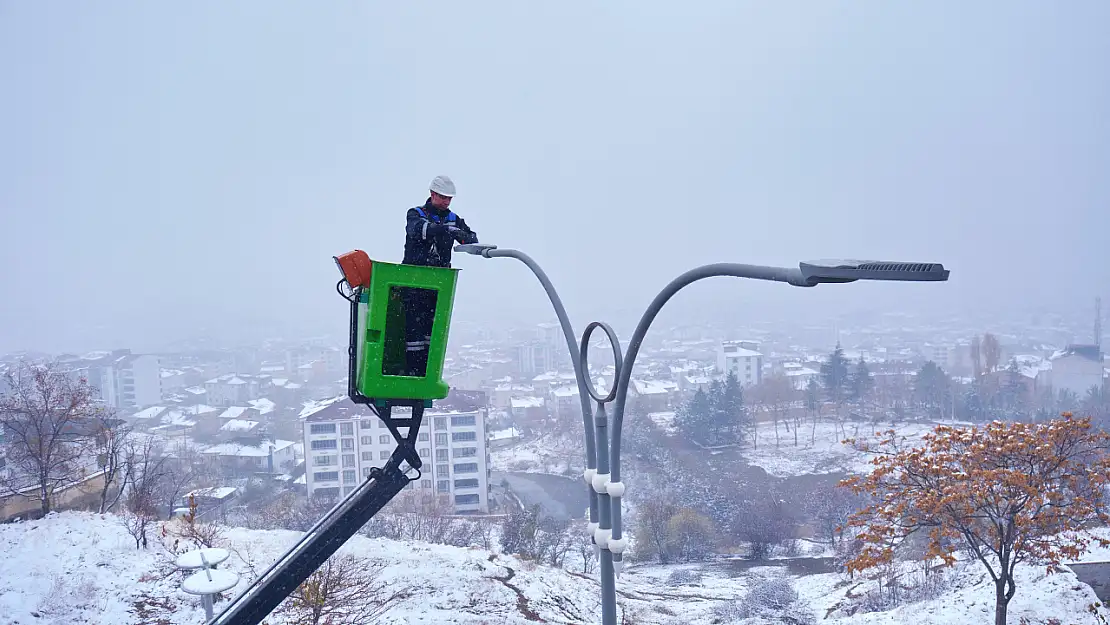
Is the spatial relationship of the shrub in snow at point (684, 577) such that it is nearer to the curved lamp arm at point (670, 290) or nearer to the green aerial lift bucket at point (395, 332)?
the curved lamp arm at point (670, 290)

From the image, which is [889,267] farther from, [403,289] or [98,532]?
[98,532]

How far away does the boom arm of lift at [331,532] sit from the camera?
3.29 meters

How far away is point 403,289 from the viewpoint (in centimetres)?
283

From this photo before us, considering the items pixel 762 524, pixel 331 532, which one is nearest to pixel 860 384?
pixel 762 524

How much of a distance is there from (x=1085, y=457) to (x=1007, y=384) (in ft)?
90.9

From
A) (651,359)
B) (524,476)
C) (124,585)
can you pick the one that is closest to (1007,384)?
(651,359)

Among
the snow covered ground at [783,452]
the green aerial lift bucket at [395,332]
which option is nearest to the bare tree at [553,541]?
the snow covered ground at [783,452]

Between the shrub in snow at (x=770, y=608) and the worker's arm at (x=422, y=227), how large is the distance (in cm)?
1274

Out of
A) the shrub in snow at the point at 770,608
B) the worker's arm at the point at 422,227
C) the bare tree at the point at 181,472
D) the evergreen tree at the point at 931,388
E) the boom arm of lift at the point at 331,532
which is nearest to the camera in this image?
the worker's arm at the point at 422,227

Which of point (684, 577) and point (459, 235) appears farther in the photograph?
point (684, 577)

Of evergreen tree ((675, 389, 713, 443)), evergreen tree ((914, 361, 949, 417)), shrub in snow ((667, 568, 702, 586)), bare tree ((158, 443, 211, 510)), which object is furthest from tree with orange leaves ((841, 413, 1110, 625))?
evergreen tree ((914, 361, 949, 417))

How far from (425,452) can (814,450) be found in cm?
1818

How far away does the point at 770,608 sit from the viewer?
13.8 m

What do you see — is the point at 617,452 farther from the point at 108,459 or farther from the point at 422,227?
the point at 108,459
